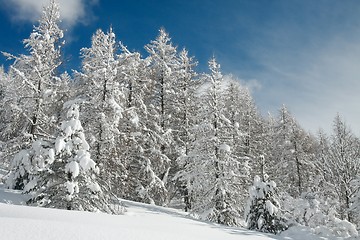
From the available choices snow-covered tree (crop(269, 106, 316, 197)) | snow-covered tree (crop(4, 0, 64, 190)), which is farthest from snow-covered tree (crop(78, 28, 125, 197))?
snow-covered tree (crop(269, 106, 316, 197))

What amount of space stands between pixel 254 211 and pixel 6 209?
458 inches

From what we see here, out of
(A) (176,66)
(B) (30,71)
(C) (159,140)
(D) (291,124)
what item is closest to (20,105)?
(B) (30,71)

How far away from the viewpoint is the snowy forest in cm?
1217

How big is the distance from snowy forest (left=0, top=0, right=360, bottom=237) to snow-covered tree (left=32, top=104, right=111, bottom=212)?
4 centimetres

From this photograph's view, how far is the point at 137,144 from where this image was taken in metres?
21.8

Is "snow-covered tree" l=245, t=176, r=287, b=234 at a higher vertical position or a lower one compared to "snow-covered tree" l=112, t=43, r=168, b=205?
lower

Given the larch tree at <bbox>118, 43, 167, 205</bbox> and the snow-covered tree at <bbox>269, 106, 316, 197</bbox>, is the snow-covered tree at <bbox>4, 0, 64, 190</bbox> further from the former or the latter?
the snow-covered tree at <bbox>269, 106, 316, 197</bbox>

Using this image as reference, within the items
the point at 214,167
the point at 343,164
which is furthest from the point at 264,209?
the point at 343,164

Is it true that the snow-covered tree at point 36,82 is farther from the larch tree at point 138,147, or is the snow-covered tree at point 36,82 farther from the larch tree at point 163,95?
the larch tree at point 163,95

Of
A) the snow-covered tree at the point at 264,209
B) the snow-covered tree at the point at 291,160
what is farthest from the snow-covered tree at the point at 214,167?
the snow-covered tree at the point at 291,160

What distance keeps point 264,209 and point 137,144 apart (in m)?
9.70

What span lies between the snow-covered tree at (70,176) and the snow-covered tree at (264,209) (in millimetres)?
7651

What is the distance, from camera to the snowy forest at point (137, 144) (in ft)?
39.9

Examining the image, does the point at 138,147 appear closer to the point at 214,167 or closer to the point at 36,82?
the point at 214,167
